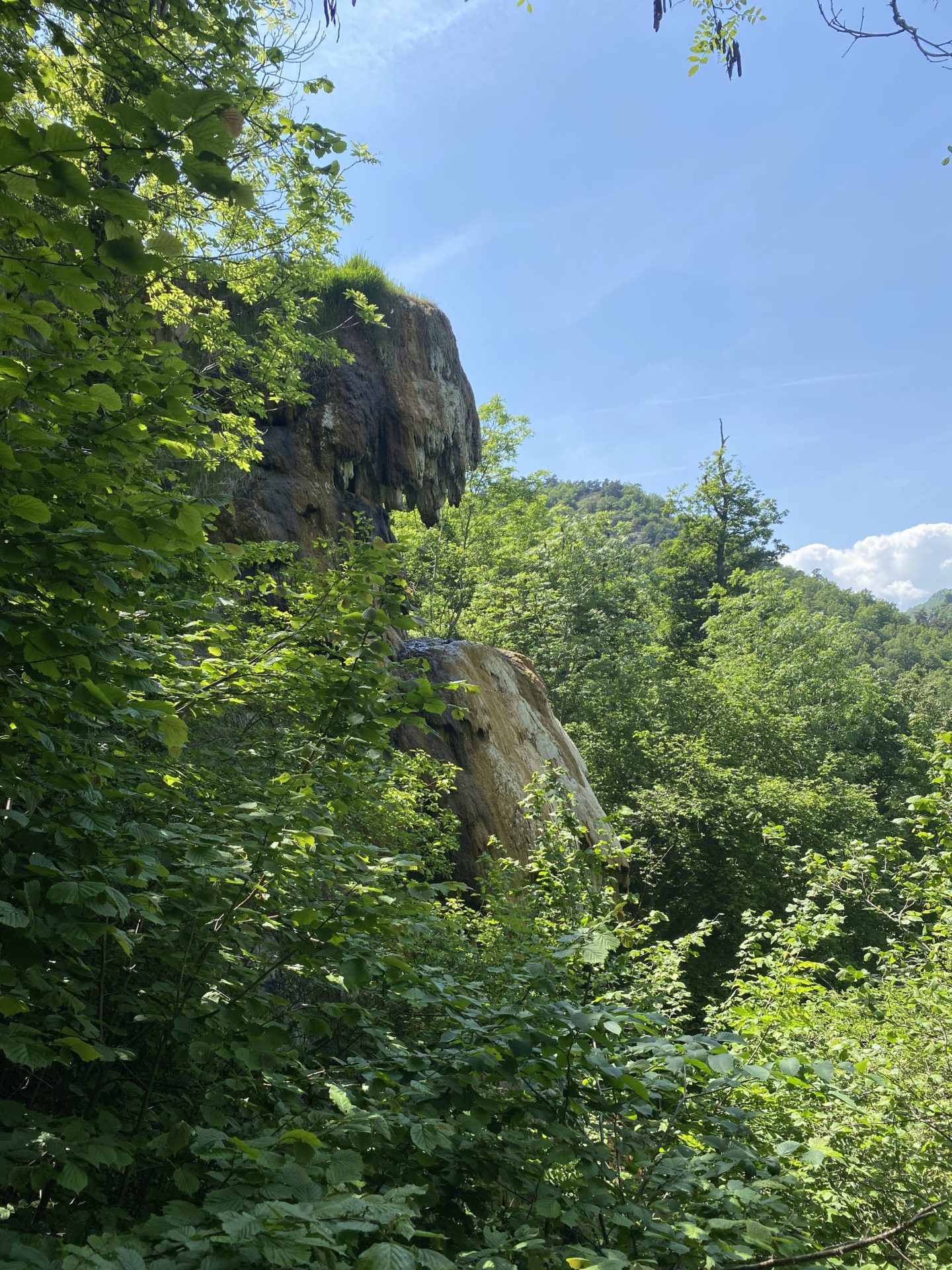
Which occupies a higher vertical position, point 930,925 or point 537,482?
point 537,482

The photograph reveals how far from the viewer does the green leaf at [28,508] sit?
5.51 feet

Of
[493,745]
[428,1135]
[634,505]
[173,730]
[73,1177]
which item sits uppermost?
[634,505]

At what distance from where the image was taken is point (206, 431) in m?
2.86

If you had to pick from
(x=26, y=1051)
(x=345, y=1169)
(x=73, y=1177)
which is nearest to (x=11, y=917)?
(x=26, y=1051)

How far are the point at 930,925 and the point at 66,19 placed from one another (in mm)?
9241

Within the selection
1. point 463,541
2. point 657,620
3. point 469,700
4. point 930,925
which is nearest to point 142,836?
point 930,925

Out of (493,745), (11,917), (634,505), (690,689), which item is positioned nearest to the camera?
(11,917)

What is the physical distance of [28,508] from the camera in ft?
5.54

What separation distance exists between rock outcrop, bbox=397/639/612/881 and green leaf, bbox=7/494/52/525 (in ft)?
22.7

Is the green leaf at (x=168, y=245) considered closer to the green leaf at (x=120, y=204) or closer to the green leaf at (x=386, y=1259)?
the green leaf at (x=120, y=204)

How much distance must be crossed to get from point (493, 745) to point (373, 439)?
7.25 m

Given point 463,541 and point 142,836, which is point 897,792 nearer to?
point 463,541

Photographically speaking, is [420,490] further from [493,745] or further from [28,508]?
[28,508]

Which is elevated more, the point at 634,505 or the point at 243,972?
the point at 634,505
